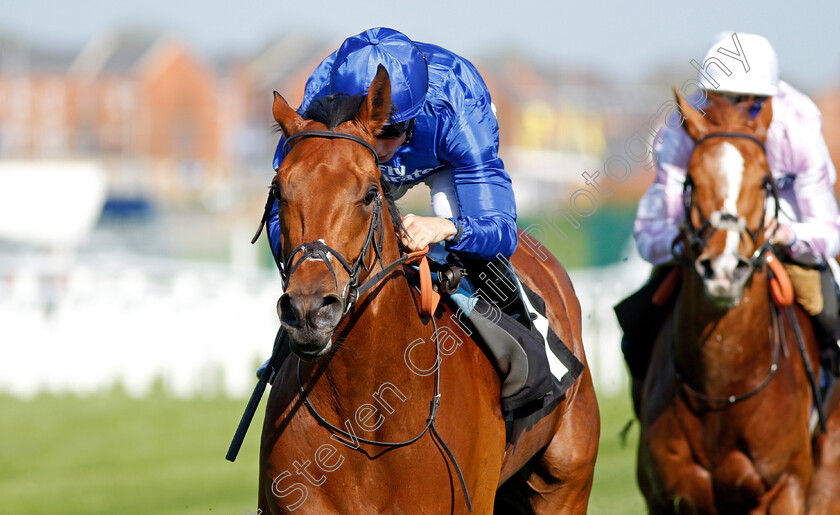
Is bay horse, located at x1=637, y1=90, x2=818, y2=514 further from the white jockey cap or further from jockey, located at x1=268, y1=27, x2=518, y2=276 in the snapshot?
jockey, located at x1=268, y1=27, x2=518, y2=276

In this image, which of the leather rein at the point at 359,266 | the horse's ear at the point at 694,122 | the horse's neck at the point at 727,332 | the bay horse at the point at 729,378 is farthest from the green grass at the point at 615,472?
the leather rein at the point at 359,266

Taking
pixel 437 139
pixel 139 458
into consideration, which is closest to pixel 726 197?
pixel 437 139

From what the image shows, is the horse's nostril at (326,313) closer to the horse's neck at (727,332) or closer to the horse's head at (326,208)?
the horse's head at (326,208)

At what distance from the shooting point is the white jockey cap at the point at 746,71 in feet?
14.9

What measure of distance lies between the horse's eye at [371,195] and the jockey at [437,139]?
0.28 m

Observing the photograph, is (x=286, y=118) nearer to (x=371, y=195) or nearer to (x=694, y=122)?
(x=371, y=195)

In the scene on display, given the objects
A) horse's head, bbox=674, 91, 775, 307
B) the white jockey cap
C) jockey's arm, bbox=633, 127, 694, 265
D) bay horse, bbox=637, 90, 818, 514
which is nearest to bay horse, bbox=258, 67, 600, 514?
horse's head, bbox=674, 91, 775, 307

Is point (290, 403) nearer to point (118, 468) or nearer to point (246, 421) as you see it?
point (246, 421)

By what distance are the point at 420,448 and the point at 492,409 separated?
490 millimetres

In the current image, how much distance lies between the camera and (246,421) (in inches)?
131

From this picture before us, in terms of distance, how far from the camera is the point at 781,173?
15.7 ft

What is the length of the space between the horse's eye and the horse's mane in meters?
0.13

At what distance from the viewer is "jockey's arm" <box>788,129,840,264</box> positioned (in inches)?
183

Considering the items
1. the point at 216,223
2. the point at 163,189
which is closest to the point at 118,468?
the point at 216,223
